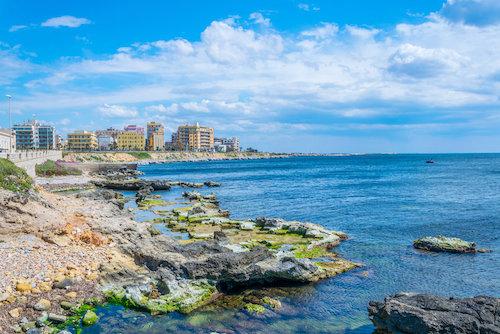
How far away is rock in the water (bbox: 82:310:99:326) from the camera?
17.7 meters

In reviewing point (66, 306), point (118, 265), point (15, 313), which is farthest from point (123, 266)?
point (15, 313)

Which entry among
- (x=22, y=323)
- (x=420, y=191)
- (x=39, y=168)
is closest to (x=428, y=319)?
(x=22, y=323)

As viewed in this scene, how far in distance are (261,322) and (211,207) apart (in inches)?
1390

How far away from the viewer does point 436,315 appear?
1580cm

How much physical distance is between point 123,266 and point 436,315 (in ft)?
51.0

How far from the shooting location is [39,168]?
8669cm

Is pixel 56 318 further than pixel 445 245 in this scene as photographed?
No

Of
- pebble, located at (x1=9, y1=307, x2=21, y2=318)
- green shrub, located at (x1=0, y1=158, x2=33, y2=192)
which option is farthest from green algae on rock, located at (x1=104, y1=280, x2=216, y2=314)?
green shrub, located at (x1=0, y1=158, x2=33, y2=192)

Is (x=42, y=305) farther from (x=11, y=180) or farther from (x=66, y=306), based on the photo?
(x=11, y=180)

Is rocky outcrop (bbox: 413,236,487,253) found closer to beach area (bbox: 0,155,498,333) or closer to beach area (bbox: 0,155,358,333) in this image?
beach area (bbox: 0,155,498,333)

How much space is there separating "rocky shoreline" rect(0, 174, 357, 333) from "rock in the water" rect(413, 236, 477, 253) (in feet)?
20.1

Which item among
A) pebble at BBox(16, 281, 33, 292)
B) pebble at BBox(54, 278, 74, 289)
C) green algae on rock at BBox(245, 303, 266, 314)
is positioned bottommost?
green algae on rock at BBox(245, 303, 266, 314)

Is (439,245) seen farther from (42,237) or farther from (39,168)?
(39,168)

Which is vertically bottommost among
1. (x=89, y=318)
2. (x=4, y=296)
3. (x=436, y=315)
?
(x=89, y=318)
